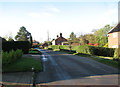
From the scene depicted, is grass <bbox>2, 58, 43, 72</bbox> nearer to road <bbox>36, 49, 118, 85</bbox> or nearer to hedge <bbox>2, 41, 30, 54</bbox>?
road <bbox>36, 49, 118, 85</bbox>

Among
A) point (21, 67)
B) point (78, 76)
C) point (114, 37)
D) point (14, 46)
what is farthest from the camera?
point (14, 46)

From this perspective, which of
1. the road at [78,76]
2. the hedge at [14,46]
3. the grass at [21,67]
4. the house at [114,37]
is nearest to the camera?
the road at [78,76]

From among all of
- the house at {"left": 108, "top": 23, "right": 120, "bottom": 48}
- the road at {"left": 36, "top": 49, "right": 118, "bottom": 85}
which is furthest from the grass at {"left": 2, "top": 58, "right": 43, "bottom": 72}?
the house at {"left": 108, "top": 23, "right": 120, "bottom": 48}

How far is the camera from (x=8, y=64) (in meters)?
11.6

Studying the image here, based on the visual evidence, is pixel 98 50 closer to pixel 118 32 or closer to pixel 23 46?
pixel 118 32

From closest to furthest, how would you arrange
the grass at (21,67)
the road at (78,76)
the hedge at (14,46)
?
1. the road at (78,76)
2. the grass at (21,67)
3. the hedge at (14,46)

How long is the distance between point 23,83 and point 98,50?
802 inches

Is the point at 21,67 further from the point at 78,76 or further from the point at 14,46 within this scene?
the point at 14,46

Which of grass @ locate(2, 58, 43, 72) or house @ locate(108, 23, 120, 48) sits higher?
house @ locate(108, 23, 120, 48)

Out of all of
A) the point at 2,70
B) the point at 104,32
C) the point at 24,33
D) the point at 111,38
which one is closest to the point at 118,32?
the point at 111,38

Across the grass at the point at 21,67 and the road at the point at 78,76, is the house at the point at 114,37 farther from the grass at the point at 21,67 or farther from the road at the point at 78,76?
the grass at the point at 21,67

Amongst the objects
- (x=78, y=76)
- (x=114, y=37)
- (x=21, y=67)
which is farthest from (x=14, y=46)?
(x=114, y=37)

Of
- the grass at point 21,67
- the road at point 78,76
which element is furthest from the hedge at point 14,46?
the road at point 78,76

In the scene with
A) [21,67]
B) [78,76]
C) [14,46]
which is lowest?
[78,76]
